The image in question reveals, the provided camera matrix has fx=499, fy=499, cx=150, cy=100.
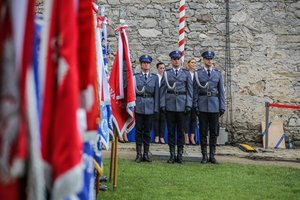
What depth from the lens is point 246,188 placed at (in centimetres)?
652

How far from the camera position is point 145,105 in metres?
8.72

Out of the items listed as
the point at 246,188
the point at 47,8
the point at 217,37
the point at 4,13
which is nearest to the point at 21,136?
the point at 4,13

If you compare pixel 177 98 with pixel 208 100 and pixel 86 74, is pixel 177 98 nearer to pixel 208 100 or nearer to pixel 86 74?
pixel 208 100

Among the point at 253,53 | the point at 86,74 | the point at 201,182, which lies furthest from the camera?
the point at 253,53

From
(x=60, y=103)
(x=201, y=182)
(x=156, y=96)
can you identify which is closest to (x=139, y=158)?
(x=156, y=96)

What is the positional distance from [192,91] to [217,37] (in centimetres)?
308

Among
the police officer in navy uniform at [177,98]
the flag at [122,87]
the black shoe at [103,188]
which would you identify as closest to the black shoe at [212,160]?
the police officer in navy uniform at [177,98]

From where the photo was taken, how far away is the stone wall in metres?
11.3

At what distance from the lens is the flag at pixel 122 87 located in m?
6.36

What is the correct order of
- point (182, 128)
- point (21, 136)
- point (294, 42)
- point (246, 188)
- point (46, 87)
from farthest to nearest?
point (294, 42) → point (182, 128) → point (246, 188) → point (46, 87) → point (21, 136)

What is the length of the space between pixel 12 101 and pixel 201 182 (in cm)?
564

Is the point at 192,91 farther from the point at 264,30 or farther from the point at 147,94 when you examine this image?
the point at 264,30

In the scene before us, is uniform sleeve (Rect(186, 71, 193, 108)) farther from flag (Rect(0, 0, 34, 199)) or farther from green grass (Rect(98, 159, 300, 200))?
flag (Rect(0, 0, 34, 199))

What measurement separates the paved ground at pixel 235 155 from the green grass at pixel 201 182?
53cm
